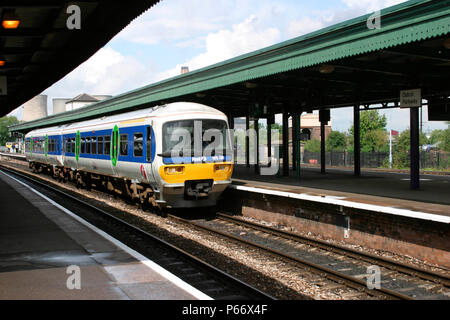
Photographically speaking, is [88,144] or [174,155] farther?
[88,144]

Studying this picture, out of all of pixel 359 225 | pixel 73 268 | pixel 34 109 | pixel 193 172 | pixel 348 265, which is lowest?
pixel 348 265

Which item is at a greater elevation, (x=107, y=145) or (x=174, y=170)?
(x=107, y=145)

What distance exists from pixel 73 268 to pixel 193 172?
5835 mm

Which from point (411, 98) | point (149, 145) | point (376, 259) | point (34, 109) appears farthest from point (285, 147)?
point (34, 109)

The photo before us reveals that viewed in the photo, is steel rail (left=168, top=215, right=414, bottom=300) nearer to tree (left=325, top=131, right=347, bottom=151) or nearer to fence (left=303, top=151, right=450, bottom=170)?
fence (left=303, top=151, right=450, bottom=170)

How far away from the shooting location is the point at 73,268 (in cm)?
738

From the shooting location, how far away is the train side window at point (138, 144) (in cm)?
1369

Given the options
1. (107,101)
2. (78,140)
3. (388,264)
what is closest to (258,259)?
(388,264)

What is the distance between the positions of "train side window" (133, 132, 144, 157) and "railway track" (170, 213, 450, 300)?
3.20 metres

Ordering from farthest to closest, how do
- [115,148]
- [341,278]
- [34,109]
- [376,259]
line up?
[34,109], [115,148], [376,259], [341,278]

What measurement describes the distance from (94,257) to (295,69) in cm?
697

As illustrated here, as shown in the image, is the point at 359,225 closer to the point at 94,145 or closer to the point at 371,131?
the point at 94,145

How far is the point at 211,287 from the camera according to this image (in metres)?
7.20

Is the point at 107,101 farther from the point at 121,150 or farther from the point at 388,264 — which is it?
the point at 388,264
